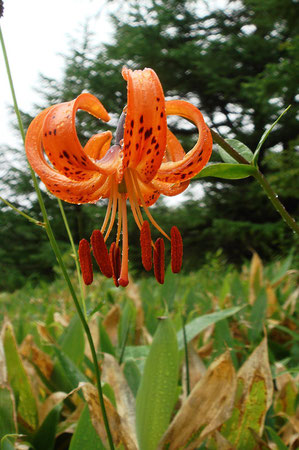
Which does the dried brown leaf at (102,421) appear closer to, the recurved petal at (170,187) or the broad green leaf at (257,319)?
the recurved petal at (170,187)

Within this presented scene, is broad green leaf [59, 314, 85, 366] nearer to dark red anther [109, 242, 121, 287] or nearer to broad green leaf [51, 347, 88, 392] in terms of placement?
broad green leaf [51, 347, 88, 392]

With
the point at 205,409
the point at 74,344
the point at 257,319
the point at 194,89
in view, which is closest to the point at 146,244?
the point at 205,409

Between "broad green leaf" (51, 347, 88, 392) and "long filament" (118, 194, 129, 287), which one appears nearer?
"long filament" (118, 194, 129, 287)

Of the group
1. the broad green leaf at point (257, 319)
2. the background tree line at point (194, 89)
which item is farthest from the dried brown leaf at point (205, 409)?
the background tree line at point (194, 89)

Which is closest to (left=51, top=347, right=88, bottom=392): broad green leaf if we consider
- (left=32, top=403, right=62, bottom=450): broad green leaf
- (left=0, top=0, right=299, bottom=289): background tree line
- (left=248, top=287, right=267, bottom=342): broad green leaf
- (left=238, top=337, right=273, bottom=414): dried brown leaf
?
(left=32, top=403, right=62, bottom=450): broad green leaf

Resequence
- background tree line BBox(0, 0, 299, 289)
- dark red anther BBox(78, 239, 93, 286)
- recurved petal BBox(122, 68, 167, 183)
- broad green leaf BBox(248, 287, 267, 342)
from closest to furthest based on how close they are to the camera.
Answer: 1. recurved petal BBox(122, 68, 167, 183)
2. dark red anther BBox(78, 239, 93, 286)
3. broad green leaf BBox(248, 287, 267, 342)
4. background tree line BBox(0, 0, 299, 289)

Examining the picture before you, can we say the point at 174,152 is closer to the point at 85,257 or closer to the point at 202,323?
the point at 85,257
